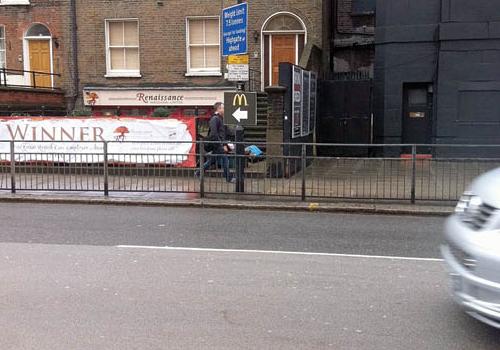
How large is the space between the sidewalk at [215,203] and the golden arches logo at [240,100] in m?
2.05

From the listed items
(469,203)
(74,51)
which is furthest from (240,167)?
(74,51)

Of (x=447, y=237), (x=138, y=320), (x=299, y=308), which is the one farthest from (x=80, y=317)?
(x=447, y=237)

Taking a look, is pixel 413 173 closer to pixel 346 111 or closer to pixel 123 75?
pixel 346 111

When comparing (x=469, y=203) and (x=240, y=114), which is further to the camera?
(x=240, y=114)

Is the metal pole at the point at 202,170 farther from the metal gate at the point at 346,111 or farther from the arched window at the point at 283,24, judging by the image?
the arched window at the point at 283,24

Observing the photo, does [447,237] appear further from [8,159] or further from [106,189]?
[8,159]

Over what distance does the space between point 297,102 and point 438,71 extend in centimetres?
523

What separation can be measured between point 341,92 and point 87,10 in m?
10.8

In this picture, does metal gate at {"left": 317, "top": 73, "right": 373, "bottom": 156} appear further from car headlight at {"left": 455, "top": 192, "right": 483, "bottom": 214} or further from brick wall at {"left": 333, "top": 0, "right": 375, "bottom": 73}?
car headlight at {"left": 455, "top": 192, "right": 483, "bottom": 214}

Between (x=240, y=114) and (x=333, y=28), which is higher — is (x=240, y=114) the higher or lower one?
the lower one

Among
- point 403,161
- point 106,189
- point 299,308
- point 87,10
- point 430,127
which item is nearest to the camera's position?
point 299,308

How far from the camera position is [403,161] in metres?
10.6

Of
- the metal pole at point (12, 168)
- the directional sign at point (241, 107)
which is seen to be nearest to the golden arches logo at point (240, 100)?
the directional sign at point (241, 107)

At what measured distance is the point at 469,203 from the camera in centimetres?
453
